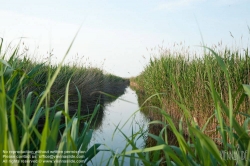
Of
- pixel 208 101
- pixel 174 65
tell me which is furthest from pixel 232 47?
pixel 174 65

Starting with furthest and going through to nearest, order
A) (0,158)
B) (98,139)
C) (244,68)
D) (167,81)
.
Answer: (167,81) < (98,139) < (244,68) < (0,158)

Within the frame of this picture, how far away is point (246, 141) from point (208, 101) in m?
3.04

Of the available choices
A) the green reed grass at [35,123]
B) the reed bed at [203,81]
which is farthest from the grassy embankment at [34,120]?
the reed bed at [203,81]

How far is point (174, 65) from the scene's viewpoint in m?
5.46

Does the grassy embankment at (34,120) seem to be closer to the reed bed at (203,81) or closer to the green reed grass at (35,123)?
the green reed grass at (35,123)

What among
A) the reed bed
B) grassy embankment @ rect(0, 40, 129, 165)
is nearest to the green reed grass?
grassy embankment @ rect(0, 40, 129, 165)

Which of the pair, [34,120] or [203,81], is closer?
[34,120]

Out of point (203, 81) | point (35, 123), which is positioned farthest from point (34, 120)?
point (203, 81)

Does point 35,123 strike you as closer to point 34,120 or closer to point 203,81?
point 34,120

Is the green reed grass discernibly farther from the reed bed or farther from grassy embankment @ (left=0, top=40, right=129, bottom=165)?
the reed bed

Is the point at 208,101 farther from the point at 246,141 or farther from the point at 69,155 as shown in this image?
the point at 69,155

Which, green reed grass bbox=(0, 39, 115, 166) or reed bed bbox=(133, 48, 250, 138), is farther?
reed bed bbox=(133, 48, 250, 138)

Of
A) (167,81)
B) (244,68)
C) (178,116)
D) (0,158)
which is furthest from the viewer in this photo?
(167,81)

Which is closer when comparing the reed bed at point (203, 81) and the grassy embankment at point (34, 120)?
the grassy embankment at point (34, 120)
